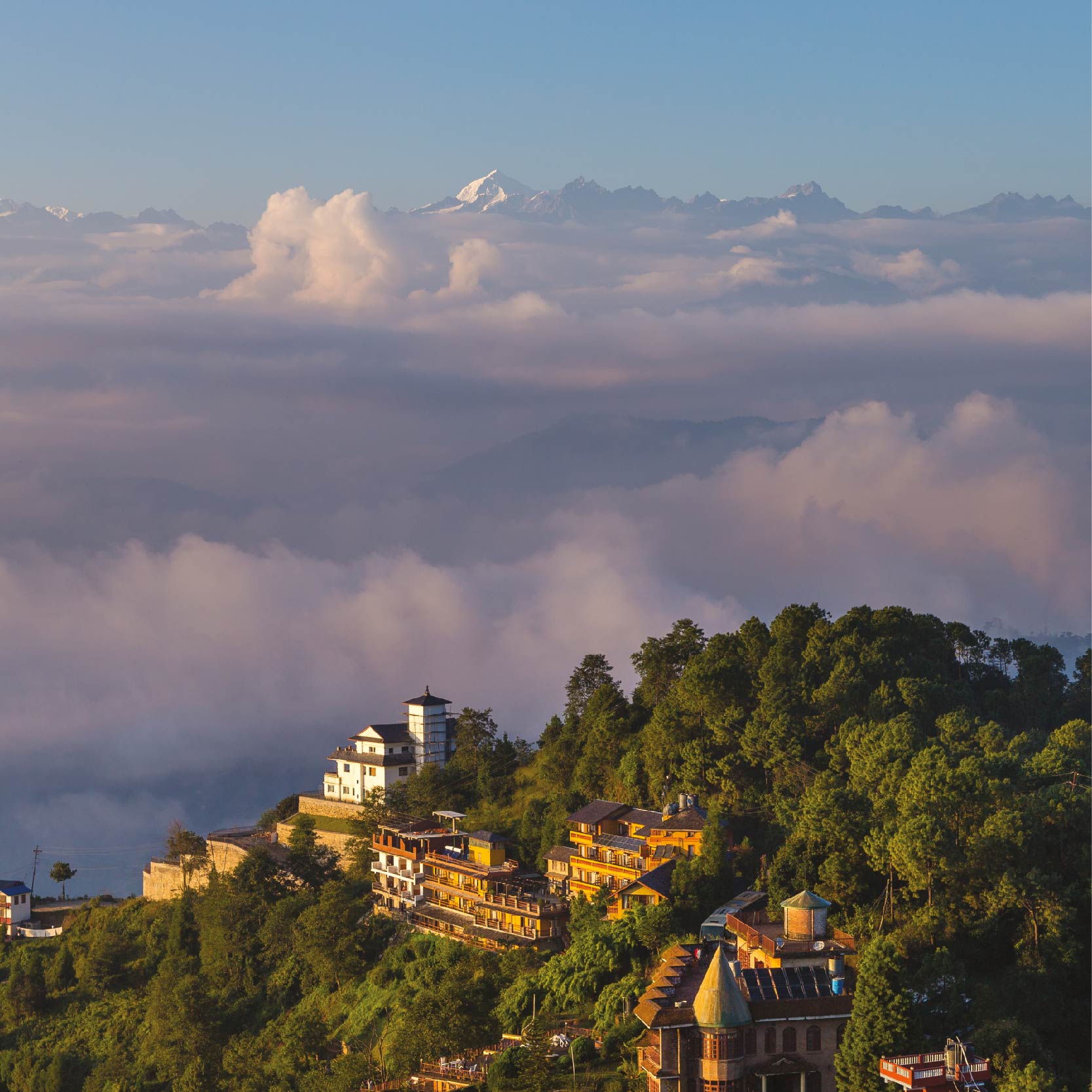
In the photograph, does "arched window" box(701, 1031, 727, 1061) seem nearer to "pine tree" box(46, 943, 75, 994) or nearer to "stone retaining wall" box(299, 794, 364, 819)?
"stone retaining wall" box(299, 794, 364, 819)

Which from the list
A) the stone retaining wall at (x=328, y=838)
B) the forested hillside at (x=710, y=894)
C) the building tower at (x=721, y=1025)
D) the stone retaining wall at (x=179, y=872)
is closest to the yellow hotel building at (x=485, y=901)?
the forested hillside at (x=710, y=894)

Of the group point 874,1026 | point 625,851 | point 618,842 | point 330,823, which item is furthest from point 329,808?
point 874,1026

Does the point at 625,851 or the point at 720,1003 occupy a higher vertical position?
the point at 625,851

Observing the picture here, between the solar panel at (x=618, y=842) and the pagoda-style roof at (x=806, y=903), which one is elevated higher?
the solar panel at (x=618, y=842)

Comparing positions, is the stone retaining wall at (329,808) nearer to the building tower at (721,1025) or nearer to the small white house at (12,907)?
the small white house at (12,907)

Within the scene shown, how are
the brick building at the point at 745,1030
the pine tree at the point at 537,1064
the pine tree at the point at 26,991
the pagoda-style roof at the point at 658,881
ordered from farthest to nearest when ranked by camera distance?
1. the pine tree at the point at 26,991
2. the pagoda-style roof at the point at 658,881
3. the pine tree at the point at 537,1064
4. the brick building at the point at 745,1030

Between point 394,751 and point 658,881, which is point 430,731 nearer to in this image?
point 394,751

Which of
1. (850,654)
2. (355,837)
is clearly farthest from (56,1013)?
(850,654)

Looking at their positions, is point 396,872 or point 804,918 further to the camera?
point 396,872
